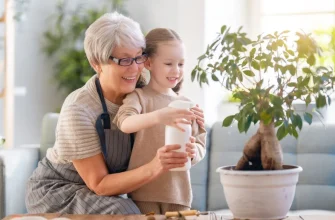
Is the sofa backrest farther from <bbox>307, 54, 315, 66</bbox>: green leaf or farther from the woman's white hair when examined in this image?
<bbox>307, 54, 315, 66</bbox>: green leaf

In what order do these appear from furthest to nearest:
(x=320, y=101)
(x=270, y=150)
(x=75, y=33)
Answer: (x=75, y=33)
(x=270, y=150)
(x=320, y=101)

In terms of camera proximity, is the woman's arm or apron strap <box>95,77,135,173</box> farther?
apron strap <box>95,77,135,173</box>

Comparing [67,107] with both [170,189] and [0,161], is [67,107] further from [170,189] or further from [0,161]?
[0,161]

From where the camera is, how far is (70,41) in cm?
552

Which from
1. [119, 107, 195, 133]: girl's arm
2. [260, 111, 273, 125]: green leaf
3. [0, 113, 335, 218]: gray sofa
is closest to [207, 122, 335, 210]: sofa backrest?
[0, 113, 335, 218]: gray sofa

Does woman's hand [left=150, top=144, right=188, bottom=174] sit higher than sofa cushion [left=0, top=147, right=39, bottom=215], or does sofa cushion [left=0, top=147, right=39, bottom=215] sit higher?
woman's hand [left=150, top=144, right=188, bottom=174]

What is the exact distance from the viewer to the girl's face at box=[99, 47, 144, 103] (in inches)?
88.8

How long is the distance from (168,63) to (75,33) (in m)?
3.30

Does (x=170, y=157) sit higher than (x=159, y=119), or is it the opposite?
(x=159, y=119)

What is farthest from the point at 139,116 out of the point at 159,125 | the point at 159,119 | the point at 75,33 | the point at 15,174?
the point at 75,33

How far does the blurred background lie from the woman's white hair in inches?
105

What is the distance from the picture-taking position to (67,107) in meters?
2.30

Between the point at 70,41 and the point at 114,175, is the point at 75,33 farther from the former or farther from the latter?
the point at 114,175

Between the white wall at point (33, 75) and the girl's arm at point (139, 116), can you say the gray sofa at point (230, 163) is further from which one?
the white wall at point (33, 75)
